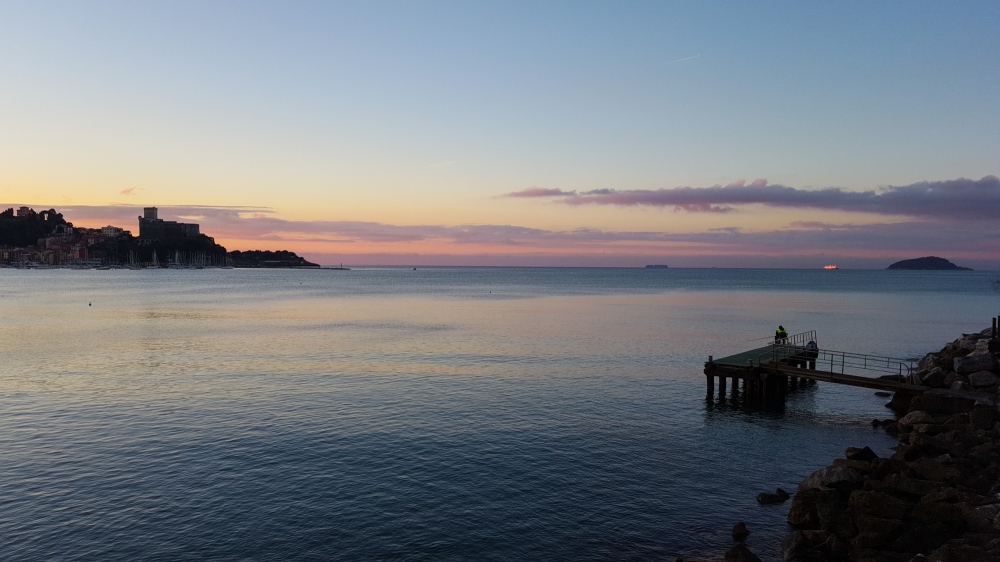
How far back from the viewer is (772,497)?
2281cm

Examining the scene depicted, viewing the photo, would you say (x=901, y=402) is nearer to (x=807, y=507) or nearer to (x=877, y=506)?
(x=877, y=506)

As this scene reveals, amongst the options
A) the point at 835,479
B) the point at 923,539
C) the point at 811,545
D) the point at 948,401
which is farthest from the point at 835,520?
the point at 948,401

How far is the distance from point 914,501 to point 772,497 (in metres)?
4.52


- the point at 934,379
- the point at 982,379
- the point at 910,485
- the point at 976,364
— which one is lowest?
the point at 910,485

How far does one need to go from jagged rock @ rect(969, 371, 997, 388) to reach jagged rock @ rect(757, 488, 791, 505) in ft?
69.1

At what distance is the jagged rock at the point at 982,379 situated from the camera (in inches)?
1385

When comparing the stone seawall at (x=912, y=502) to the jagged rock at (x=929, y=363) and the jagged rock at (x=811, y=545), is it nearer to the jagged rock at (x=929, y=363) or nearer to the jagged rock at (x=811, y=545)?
the jagged rock at (x=811, y=545)

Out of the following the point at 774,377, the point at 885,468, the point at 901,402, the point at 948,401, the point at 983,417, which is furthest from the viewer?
the point at 774,377

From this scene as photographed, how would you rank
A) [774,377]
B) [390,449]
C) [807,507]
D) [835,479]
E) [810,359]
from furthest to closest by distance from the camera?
[810,359]
[774,377]
[390,449]
[835,479]
[807,507]

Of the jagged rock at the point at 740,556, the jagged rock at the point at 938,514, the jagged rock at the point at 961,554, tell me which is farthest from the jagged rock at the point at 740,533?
the jagged rock at the point at 961,554

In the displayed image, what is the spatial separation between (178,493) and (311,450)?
6132 mm

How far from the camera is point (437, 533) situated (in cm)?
1975

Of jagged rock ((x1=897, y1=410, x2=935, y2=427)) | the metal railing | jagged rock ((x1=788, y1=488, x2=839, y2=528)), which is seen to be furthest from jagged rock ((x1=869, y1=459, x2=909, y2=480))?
the metal railing

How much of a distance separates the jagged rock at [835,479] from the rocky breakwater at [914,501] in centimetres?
3
